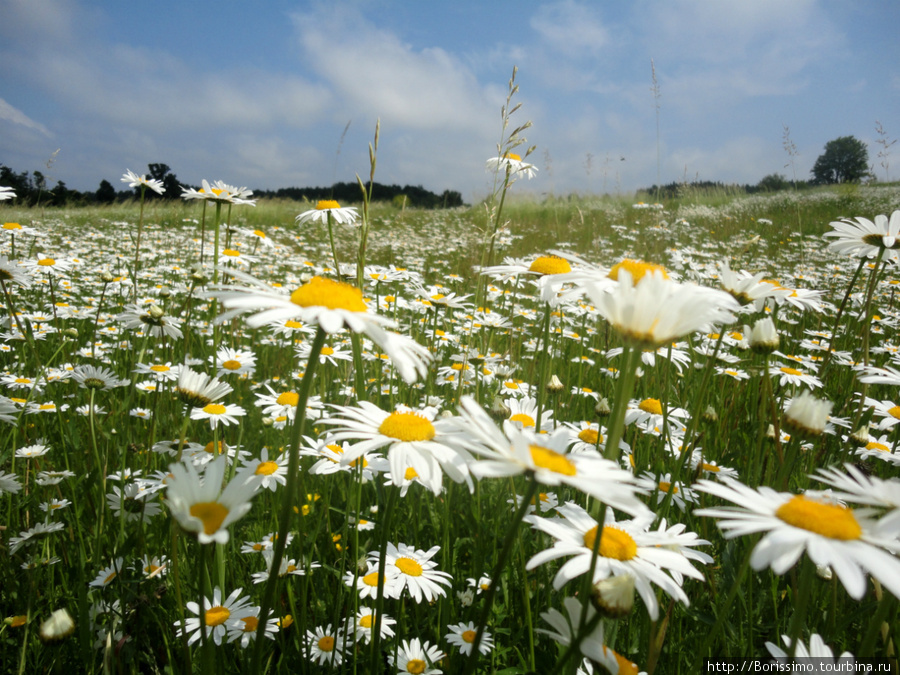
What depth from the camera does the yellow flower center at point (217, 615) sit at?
1.17 metres

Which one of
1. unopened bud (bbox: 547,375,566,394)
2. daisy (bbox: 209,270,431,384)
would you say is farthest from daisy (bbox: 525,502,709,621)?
unopened bud (bbox: 547,375,566,394)

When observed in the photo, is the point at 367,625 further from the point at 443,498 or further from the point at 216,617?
the point at 443,498

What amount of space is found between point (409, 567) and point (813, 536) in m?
0.98

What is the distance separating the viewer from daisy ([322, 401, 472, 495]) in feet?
2.69

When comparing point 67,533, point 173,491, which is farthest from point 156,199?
point 173,491

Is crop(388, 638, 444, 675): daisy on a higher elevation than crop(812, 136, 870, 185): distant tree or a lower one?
lower

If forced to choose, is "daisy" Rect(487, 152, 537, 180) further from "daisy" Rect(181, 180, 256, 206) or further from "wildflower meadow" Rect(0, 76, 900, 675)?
"daisy" Rect(181, 180, 256, 206)

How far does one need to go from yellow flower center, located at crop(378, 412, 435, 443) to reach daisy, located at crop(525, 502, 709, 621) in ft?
0.80

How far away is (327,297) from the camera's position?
0.77 metres

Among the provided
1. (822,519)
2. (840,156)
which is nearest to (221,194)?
(822,519)

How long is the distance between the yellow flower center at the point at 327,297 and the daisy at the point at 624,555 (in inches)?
18.5

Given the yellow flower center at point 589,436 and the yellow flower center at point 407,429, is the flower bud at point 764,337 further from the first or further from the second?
the yellow flower center at point 407,429

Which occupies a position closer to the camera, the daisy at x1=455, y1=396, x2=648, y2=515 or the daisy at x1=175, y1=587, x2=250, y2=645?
the daisy at x1=455, y1=396, x2=648, y2=515

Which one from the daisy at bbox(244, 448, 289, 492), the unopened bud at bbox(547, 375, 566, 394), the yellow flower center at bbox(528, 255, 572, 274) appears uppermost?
the yellow flower center at bbox(528, 255, 572, 274)
